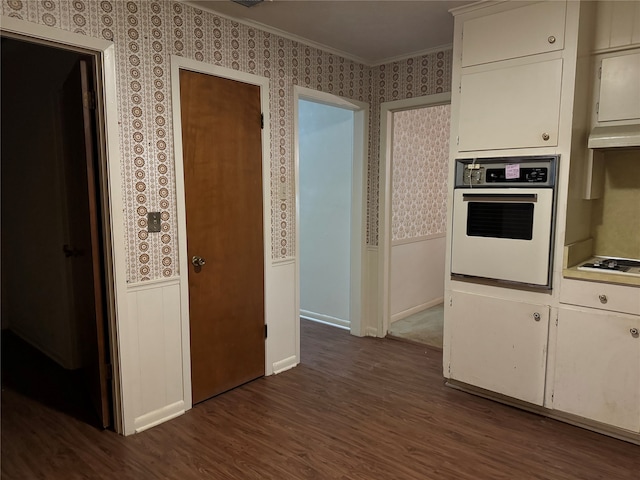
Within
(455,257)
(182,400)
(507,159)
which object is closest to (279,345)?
(182,400)

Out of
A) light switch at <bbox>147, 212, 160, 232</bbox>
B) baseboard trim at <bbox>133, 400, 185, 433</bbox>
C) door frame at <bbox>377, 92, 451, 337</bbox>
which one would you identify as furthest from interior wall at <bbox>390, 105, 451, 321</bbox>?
baseboard trim at <bbox>133, 400, 185, 433</bbox>

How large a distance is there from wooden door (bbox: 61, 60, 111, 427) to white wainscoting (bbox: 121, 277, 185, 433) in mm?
167

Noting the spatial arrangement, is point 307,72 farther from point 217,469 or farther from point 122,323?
point 217,469

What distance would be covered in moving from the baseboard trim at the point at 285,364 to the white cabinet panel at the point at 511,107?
1.98 m

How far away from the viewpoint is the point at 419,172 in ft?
15.2

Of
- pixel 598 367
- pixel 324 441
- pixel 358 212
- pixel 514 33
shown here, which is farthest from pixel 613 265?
pixel 358 212

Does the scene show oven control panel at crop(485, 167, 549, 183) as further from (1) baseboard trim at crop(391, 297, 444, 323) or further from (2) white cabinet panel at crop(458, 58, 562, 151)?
(1) baseboard trim at crop(391, 297, 444, 323)

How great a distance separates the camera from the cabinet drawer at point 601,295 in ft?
7.31

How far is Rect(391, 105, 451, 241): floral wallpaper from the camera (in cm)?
427

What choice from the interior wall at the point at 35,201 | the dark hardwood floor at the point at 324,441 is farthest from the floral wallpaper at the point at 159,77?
the dark hardwood floor at the point at 324,441

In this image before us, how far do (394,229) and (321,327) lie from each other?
122 cm

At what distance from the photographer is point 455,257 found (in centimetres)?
279

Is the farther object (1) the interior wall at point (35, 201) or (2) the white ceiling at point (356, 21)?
(1) the interior wall at point (35, 201)

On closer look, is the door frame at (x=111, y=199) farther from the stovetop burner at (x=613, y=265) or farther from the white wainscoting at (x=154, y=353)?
the stovetop burner at (x=613, y=265)
